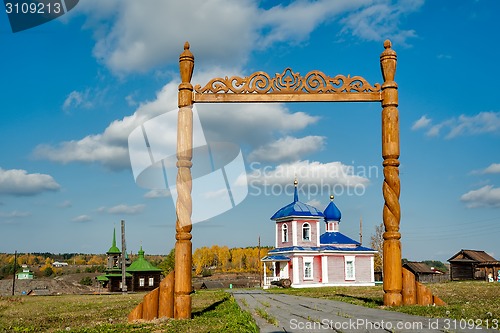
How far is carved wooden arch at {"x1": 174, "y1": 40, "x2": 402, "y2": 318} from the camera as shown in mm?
8070

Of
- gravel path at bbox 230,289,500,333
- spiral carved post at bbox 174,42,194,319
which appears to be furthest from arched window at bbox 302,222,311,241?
gravel path at bbox 230,289,500,333

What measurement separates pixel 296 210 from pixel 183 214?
78.7ft

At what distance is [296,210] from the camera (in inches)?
1244

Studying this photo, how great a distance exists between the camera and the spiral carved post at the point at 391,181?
846 cm

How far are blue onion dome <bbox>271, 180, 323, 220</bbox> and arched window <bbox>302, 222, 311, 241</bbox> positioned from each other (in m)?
0.76

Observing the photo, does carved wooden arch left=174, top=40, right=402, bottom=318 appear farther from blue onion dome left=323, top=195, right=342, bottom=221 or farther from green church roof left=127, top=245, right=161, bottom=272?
green church roof left=127, top=245, right=161, bottom=272

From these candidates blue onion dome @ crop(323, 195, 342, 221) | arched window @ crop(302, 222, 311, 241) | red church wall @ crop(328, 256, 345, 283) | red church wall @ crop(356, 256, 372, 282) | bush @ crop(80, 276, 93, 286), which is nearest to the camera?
arched window @ crop(302, 222, 311, 241)

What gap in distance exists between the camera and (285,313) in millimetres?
7609

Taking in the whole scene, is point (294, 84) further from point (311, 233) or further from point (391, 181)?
point (311, 233)

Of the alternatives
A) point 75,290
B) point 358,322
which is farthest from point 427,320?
point 75,290

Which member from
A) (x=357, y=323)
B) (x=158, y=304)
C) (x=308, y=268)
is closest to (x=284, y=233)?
(x=308, y=268)

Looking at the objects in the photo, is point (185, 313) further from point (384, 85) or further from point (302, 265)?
point (302, 265)

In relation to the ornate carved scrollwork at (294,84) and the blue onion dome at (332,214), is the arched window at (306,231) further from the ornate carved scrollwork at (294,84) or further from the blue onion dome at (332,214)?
the ornate carved scrollwork at (294,84)

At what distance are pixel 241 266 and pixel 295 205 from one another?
7657 centimetres
